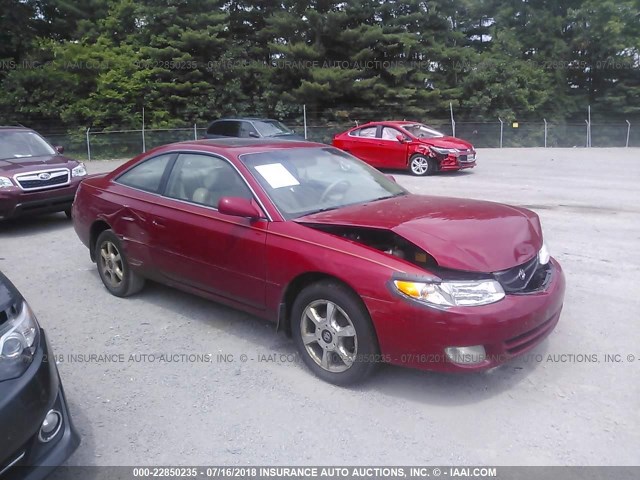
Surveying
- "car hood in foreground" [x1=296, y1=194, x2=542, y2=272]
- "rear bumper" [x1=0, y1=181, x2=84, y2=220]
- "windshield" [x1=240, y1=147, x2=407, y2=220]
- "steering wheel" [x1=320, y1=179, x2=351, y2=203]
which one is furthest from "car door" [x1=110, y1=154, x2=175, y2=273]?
"rear bumper" [x1=0, y1=181, x2=84, y2=220]

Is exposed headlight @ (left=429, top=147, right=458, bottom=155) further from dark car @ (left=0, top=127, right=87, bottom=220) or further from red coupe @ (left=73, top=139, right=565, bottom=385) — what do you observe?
red coupe @ (left=73, top=139, right=565, bottom=385)

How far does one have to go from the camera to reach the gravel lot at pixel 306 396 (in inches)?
121

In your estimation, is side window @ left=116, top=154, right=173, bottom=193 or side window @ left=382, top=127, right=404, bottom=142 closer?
side window @ left=116, top=154, right=173, bottom=193

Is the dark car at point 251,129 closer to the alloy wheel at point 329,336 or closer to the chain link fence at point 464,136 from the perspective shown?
the chain link fence at point 464,136

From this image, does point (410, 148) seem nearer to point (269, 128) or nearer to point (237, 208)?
point (269, 128)

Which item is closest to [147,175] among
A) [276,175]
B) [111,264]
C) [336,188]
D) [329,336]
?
[111,264]

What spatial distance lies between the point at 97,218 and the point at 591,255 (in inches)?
214

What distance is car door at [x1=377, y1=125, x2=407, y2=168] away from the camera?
584 inches

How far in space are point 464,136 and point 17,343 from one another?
26.1m

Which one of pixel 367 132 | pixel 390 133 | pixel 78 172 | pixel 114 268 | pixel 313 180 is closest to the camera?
pixel 313 180

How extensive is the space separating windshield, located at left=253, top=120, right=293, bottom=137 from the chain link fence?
7503 millimetres

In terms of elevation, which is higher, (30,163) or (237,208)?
(30,163)

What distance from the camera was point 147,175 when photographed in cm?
525

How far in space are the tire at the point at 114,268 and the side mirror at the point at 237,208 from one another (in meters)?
1.66
